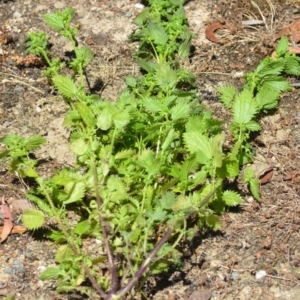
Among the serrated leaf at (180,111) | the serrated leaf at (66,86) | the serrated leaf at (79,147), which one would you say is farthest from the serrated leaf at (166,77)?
the serrated leaf at (79,147)

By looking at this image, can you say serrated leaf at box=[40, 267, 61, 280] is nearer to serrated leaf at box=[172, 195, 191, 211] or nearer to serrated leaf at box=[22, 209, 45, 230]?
serrated leaf at box=[22, 209, 45, 230]

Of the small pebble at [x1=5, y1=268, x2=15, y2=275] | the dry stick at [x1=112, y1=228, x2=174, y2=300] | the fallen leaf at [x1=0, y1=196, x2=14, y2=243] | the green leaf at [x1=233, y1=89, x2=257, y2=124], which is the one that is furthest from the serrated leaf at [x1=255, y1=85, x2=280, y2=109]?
the small pebble at [x1=5, y1=268, x2=15, y2=275]

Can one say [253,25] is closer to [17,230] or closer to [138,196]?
[138,196]

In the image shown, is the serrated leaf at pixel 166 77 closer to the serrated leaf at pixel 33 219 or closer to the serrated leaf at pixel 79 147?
the serrated leaf at pixel 79 147

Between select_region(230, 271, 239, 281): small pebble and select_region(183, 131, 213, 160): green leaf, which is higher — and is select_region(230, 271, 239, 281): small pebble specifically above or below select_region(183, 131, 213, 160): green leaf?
below

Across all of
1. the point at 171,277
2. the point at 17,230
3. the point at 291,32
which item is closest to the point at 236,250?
the point at 171,277

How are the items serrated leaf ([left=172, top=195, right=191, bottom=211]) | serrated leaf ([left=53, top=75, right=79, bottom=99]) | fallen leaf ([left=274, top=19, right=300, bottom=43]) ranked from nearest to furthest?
serrated leaf ([left=172, top=195, right=191, bottom=211])
serrated leaf ([left=53, top=75, right=79, bottom=99])
fallen leaf ([left=274, top=19, right=300, bottom=43])
